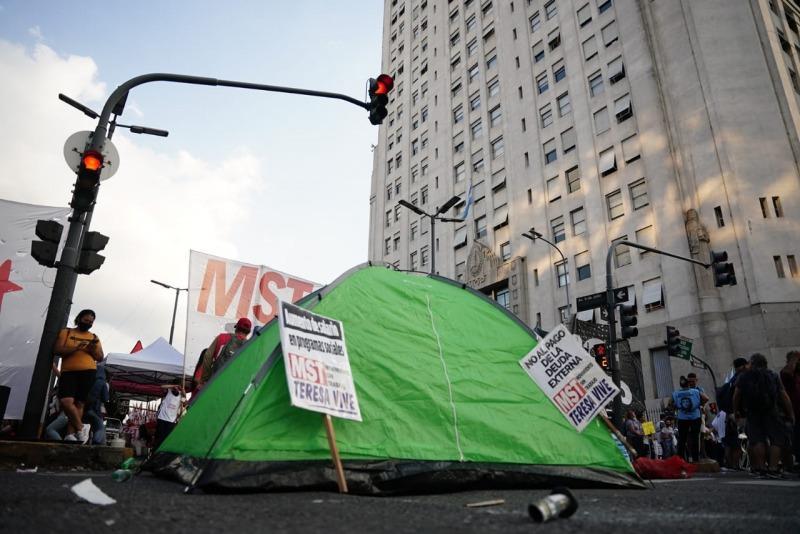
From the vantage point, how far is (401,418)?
13.8ft

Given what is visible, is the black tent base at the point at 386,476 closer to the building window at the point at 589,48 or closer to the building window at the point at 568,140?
the building window at the point at 568,140

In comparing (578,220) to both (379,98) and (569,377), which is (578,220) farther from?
(569,377)

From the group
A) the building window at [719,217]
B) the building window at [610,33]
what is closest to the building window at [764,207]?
the building window at [719,217]

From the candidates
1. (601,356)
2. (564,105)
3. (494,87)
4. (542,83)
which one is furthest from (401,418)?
(494,87)

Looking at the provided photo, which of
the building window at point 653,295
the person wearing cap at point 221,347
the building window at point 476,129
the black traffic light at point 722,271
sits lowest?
the person wearing cap at point 221,347

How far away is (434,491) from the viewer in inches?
158

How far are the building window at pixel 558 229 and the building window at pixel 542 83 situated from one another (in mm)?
8755

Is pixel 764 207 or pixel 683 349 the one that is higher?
pixel 764 207

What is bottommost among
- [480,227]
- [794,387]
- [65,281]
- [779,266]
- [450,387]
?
[450,387]

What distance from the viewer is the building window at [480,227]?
33.1 metres

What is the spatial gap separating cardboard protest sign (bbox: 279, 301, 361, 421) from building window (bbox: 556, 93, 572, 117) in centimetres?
2889

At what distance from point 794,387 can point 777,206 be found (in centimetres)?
1808

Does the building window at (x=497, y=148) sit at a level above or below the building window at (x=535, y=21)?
below

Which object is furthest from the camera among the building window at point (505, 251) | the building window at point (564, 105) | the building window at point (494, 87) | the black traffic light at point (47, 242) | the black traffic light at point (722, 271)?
the building window at point (494, 87)
